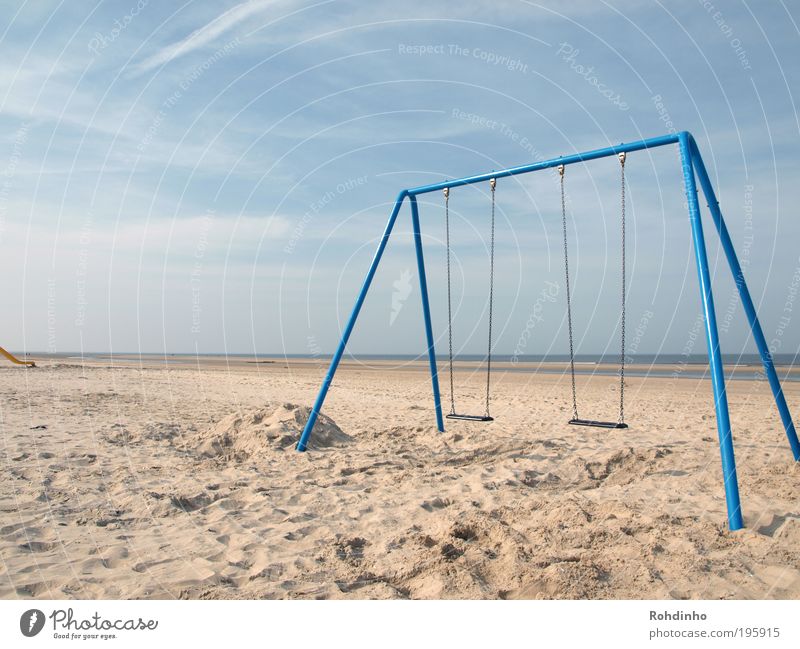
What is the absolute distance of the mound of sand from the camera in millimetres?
8133

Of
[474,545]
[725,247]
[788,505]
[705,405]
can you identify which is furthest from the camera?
[705,405]

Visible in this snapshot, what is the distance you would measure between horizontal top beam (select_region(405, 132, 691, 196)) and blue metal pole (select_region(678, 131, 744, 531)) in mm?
384

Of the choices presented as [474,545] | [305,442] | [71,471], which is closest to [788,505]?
[474,545]

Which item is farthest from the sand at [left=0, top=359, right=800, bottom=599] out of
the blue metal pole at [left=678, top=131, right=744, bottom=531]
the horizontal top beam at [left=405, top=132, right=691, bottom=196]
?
the horizontal top beam at [left=405, top=132, right=691, bottom=196]

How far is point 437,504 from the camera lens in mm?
5645

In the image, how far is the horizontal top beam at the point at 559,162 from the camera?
6296 mm

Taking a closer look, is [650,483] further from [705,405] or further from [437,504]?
[705,405]

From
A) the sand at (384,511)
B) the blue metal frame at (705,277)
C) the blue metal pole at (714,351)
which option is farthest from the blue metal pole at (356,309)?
the blue metal pole at (714,351)

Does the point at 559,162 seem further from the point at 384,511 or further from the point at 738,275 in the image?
the point at 384,511

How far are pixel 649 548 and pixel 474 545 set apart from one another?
1313 millimetres

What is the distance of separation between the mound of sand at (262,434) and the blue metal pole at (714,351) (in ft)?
18.1

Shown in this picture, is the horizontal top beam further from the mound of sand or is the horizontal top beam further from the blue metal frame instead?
the mound of sand

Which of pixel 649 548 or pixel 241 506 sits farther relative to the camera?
pixel 241 506

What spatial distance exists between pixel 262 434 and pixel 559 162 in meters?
5.84
